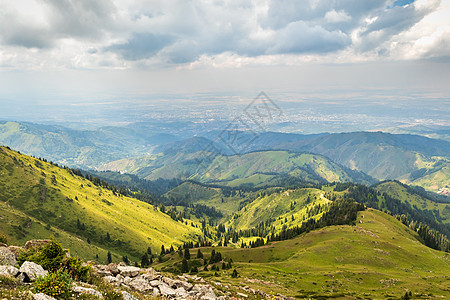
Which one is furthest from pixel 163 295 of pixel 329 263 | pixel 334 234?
pixel 334 234

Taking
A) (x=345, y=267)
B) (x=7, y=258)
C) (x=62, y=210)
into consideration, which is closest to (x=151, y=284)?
(x=7, y=258)

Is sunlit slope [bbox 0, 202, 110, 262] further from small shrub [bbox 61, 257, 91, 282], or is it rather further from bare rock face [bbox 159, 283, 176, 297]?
small shrub [bbox 61, 257, 91, 282]

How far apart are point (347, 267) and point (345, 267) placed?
84 cm

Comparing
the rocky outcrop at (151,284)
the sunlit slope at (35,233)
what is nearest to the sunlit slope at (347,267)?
the rocky outcrop at (151,284)

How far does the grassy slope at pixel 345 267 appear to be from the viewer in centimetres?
6128

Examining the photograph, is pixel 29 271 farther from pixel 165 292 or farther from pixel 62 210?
pixel 62 210

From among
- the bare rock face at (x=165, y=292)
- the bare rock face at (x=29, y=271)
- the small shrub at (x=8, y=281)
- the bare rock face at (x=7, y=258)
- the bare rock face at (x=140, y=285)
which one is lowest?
the bare rock face at (x=165, y=292)

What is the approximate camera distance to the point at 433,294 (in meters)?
60.8

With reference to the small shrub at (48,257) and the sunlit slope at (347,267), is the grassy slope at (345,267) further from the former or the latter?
the small shrub at (48,257)

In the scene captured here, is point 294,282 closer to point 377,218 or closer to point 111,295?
point 111,295

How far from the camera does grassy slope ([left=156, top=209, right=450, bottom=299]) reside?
201 ft

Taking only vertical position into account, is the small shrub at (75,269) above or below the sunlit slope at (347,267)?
A: above

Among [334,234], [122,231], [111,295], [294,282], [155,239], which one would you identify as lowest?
[155,239]

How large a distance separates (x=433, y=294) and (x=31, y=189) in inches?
9327
